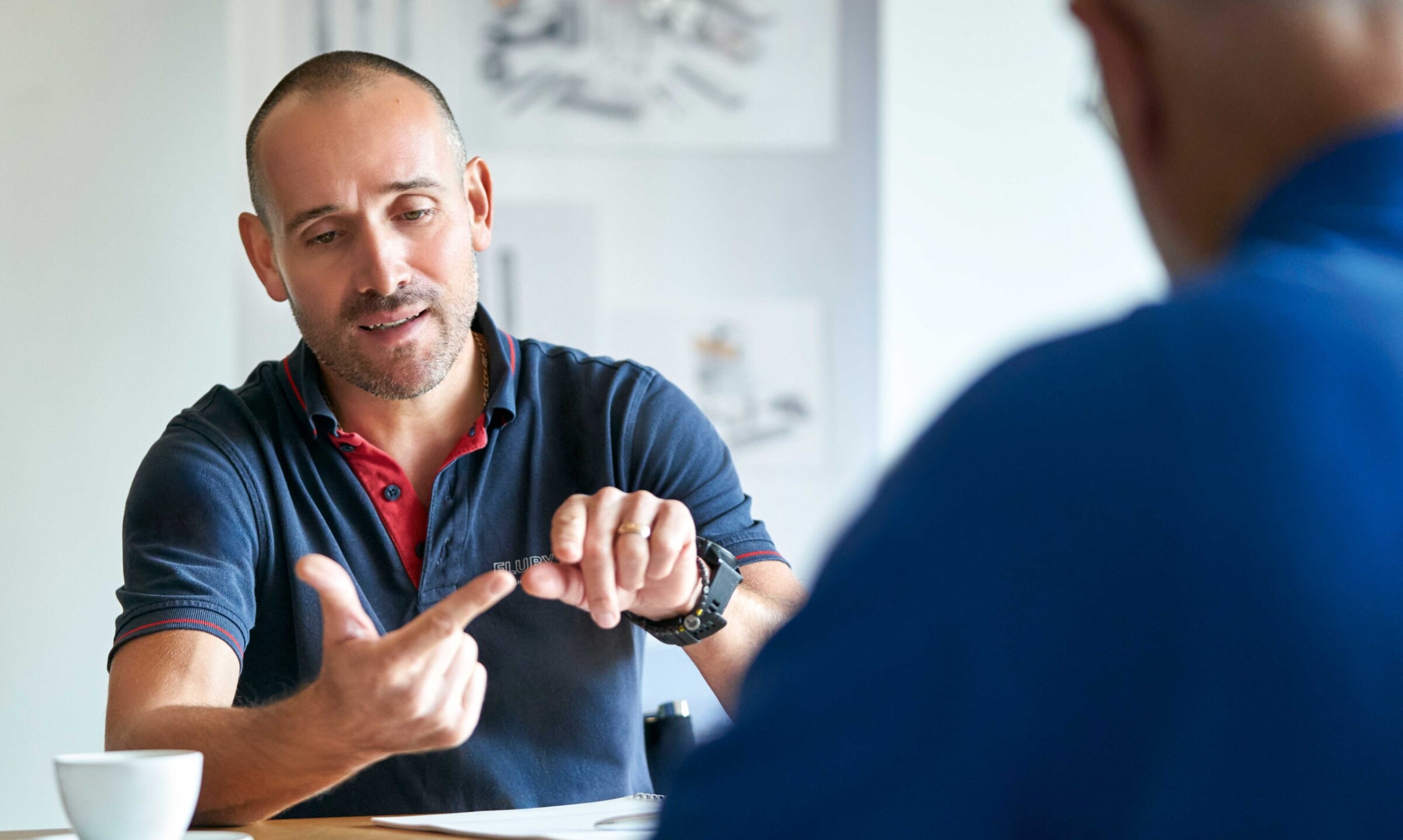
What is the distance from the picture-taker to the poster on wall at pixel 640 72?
260 cm

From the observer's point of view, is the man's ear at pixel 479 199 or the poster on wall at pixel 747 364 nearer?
the man's ear at pixel 479 199

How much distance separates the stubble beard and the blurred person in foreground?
123 centimetres

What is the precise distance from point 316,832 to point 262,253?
942 mm

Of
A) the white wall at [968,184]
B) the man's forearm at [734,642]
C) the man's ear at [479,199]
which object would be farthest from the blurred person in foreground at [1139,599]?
the white wall at [968,184]

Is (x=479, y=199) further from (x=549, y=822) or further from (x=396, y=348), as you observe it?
(x=549, y=822)

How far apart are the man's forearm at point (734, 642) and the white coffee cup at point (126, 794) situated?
63cm

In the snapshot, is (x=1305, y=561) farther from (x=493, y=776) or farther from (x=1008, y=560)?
(x=493, y=776)

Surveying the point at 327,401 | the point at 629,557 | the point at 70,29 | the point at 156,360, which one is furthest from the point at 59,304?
the point at 629,557

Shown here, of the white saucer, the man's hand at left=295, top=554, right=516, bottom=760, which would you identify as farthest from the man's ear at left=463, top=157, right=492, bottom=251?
the white saucer

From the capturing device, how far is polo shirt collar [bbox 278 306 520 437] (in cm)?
159

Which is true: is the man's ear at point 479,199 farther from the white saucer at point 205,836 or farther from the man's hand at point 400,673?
the white saucer at point 205,836

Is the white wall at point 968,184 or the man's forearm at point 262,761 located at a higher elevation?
the white wall at point 968,184

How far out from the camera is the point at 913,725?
40 cm

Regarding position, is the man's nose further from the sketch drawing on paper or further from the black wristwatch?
the sketch drawing on paper
